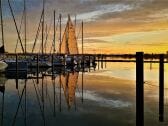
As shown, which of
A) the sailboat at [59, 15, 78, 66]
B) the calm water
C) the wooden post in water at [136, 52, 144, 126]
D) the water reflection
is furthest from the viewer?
the sailboat at [59, 15, 78, 66]

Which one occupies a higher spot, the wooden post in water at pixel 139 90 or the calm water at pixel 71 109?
the wooden post in water at pixel 139 90

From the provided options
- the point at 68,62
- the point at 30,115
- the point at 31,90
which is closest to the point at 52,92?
the point at 31,90

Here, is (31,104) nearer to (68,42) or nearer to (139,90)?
(139,90)

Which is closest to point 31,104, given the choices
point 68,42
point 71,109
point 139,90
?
point 71,109

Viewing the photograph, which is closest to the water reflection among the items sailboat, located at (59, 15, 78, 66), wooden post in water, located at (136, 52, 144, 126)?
wooden post in water, located at (136, 52, 144, 126)

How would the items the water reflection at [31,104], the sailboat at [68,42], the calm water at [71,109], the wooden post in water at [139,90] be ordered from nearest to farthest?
1. the wooden post in water at [139,90]
2. the calm water at [71,109]
3. the water reflection at [31,104]
4. the sailboat at [68,42]

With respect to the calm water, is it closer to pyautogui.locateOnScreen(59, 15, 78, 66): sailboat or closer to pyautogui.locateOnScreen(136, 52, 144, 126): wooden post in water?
pyautogui.locateOnScreen(136, 52, 144, 126): wooden post in water

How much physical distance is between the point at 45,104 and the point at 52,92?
22.3 feet

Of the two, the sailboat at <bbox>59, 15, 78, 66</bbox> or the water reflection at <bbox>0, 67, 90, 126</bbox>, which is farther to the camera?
the sailboat at <bbox>59, 15, 78, 66</bbox>

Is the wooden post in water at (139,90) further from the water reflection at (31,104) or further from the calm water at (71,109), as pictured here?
the water reflection at (31,104)

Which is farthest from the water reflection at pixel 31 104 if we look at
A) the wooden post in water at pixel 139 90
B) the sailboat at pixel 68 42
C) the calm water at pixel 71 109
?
the sailboat at pixel 68 42

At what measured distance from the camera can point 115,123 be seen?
17672mm

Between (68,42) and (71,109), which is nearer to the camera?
(71,109)

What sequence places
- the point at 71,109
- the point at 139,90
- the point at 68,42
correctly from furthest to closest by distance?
1. the point at 68,42
2. the point at 71,109
3. the point at 139,90
